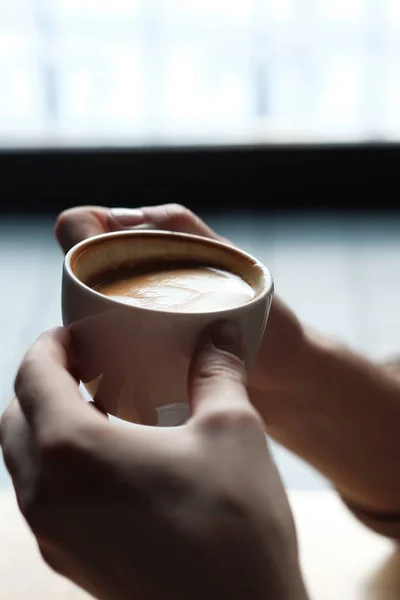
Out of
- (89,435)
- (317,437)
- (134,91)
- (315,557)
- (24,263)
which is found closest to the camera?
(89,435)

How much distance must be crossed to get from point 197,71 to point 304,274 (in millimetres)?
796

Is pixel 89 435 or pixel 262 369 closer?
pixel 89 435

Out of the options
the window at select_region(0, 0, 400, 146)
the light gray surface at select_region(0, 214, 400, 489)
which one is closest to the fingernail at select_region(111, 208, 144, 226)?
the light gray surface at select_region(0, 214, 400, 489)

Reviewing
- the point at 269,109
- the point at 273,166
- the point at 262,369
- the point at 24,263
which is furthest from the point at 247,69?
the point at 262,369

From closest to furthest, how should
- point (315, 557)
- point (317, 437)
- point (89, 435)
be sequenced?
point (89, 435) → point (315, 557) → point (317, 437)

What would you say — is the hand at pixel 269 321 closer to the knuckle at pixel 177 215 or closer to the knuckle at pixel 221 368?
the knuckle at pixel 177 215

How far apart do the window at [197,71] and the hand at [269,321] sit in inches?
74.7

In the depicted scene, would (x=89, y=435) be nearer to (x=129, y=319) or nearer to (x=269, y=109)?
(x=129, y=319)

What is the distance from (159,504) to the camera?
1.36 feet

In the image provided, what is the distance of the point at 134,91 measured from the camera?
8.59 feet

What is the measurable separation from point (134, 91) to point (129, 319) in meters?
2.24

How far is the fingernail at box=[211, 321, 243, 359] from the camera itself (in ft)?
1.65

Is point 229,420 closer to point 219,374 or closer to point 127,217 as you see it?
point 219,374

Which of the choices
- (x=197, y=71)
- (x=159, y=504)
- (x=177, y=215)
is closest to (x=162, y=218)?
(x=177, y=215)
